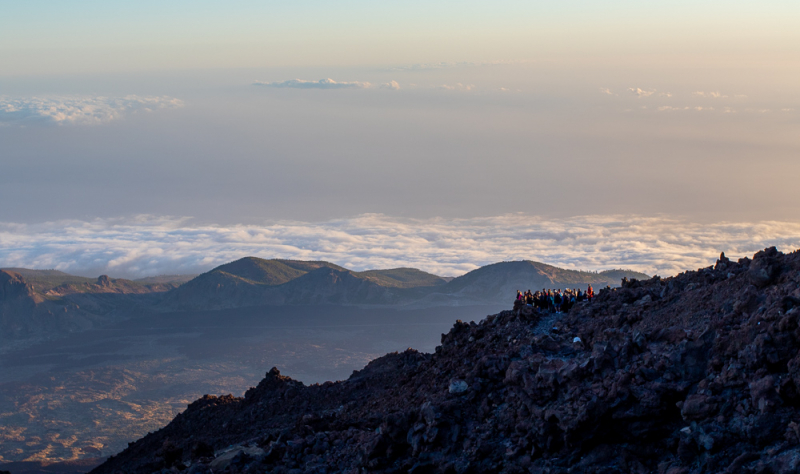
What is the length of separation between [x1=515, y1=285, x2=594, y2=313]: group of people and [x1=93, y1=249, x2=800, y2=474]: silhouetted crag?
183cm

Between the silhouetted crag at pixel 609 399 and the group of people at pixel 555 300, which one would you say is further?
the group of people at pixel 555 300

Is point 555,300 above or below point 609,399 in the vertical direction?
above

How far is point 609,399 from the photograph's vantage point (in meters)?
17.4

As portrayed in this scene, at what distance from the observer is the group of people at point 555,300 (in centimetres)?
3016

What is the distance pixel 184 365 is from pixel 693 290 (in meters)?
185

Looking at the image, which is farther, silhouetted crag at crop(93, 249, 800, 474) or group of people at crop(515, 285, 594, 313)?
group of people at crop(515, 285, 594, 313)

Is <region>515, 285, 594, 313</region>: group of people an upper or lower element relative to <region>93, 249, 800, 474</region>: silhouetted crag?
upper

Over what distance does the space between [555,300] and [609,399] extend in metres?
13.2

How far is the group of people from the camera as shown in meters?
30.2

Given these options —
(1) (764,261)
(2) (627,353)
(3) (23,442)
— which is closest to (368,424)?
(2) (627,353)

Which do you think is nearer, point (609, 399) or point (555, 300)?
point (609, 399)

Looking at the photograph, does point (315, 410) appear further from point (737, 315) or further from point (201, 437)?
point (737, 315)

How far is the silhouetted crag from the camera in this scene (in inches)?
614

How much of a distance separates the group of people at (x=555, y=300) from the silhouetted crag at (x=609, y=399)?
6.01 ft
